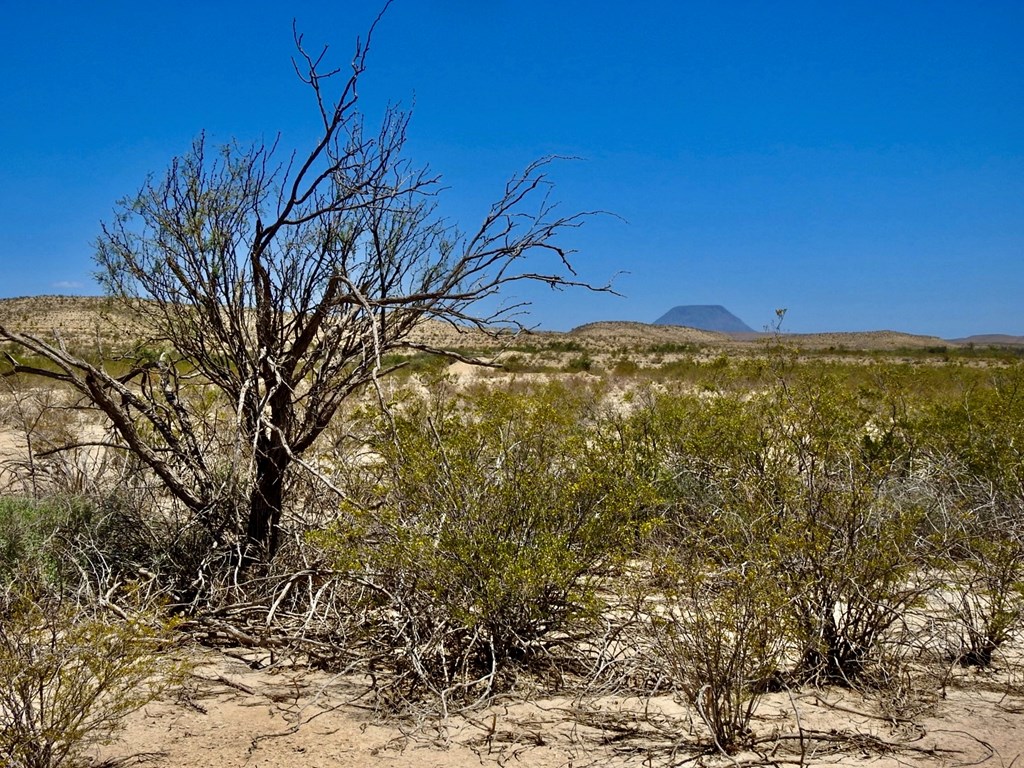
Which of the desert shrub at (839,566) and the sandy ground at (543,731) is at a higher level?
the desert shrub at (839,566)

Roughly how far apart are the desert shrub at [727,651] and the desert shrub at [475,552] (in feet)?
1.81

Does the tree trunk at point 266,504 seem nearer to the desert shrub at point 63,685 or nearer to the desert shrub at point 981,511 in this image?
the desert shrub at point 63,685

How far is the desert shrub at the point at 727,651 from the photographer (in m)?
4.40

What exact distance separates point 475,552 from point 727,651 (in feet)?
4.84

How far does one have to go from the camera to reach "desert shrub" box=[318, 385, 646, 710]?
16.6 ft

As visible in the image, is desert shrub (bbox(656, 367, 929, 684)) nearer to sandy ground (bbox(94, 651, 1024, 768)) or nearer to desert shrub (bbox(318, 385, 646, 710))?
sandy ground (bbox(94, 651, 1024, 768))

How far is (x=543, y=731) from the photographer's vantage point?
462 centimetres

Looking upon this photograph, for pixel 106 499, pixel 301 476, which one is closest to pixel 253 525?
pixel 301 476

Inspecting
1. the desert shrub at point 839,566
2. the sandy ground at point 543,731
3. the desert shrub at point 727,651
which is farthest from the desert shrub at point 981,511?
the desert shrub at point 727,651

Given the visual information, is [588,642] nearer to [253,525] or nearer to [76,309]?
[253,525]

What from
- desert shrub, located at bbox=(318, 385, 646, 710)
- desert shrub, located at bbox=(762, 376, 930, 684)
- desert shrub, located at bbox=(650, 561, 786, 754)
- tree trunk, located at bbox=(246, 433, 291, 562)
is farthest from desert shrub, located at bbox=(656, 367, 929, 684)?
tree trunk, located at bbox=(246, 433, 291, 562)

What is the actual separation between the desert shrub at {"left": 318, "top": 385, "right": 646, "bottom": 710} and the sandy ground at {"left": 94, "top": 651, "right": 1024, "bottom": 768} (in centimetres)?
33

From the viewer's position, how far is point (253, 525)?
666 centimetres

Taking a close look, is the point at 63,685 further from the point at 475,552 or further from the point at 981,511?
the point at 981,511
